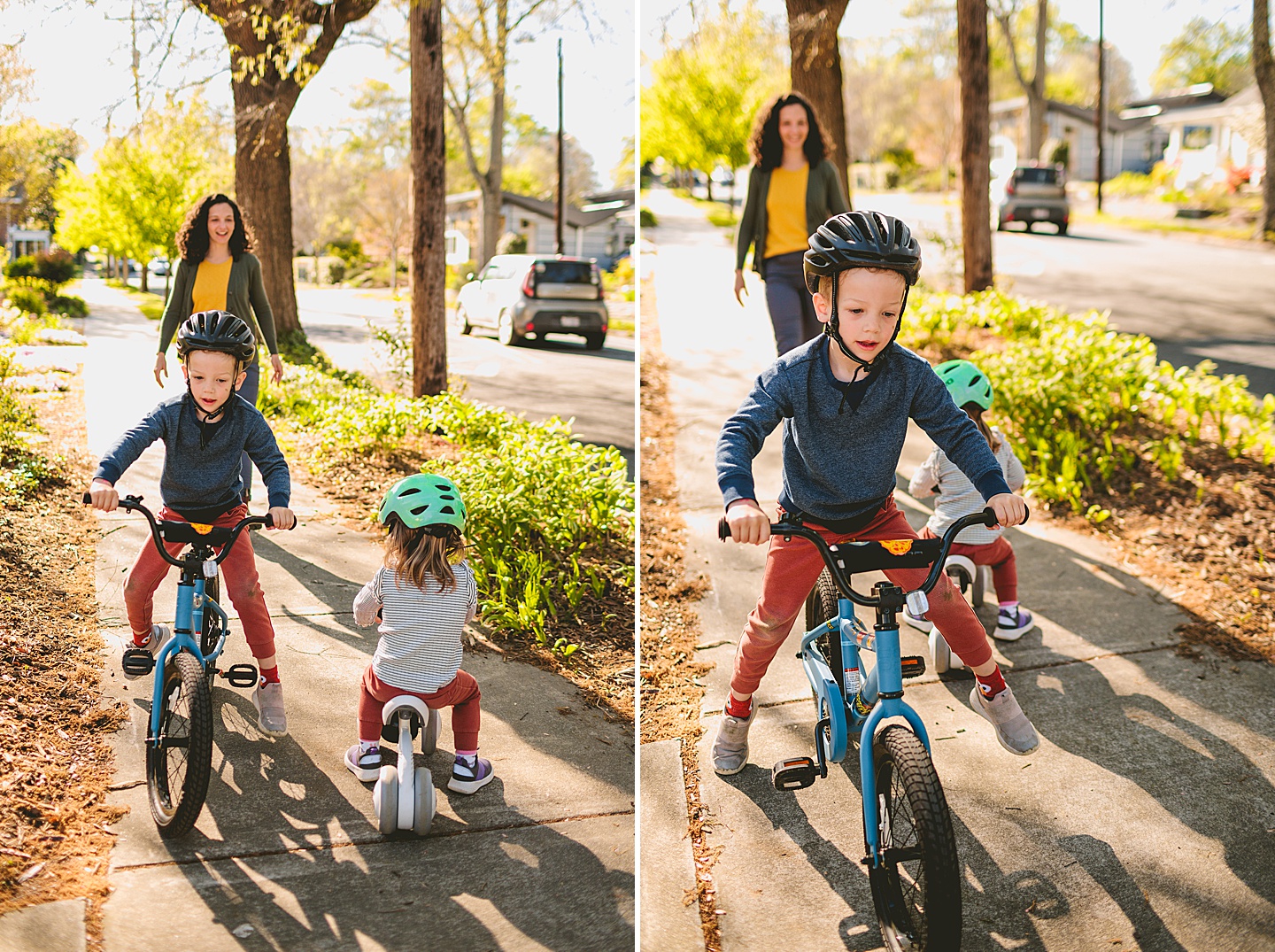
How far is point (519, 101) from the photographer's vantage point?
A: 580cm

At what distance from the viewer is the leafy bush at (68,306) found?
370 centimetres

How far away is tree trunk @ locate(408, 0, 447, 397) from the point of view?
446cm

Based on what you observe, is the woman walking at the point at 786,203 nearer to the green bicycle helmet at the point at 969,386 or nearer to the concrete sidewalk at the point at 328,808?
the green bicycle helmet at the point at 969,386

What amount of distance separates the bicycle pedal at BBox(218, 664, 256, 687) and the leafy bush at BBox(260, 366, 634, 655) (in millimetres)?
938

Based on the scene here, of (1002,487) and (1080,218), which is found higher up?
(1080,218)

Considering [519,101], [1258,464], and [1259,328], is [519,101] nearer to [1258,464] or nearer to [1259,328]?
[1258,464]

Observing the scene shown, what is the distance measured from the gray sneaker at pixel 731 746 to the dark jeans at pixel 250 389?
1.74 metres

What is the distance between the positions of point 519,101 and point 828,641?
3.53 m

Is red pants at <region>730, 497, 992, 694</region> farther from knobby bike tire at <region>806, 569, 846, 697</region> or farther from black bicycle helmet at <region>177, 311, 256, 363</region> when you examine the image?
black bicycle helmet at <region>177, 311, 256, 363</region>

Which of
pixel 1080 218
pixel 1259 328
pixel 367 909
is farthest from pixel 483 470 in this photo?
pixel 1080 218

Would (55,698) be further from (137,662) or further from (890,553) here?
(890,553)

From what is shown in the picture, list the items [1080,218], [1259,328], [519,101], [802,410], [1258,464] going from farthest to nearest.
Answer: [1080,218] < [1259,328] < [1258,464] < [519,101] < [802,410]

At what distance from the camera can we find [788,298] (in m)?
6.16

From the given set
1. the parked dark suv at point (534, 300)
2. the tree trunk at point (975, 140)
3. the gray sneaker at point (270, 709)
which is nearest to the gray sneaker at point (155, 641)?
the gray sneaker at point (270, 709)
